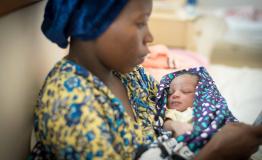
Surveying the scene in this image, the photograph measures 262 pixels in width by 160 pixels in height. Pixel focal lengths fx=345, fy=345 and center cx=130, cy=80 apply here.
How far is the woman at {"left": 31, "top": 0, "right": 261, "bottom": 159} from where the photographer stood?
2.52ft

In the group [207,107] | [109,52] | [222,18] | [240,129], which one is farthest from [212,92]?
[222,18]

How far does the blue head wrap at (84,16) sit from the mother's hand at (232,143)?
40cm

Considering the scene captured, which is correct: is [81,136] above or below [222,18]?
below

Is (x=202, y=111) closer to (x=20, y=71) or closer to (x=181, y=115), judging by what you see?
(x=181, y=115)

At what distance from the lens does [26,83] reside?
1.00 m

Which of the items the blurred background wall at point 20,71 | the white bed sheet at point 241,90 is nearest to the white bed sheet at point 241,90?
the white bed sheet at point 241,90

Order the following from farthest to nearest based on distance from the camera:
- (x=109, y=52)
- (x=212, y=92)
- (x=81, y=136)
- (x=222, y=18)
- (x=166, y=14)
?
(x=222, y=18), (x=166, y=14), (x=212, y=92), (x=109, y=52), (x=81, y=136)

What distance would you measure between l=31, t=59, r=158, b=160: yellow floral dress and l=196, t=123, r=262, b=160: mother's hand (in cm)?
19

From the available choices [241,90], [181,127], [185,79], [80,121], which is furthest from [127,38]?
[241,90]

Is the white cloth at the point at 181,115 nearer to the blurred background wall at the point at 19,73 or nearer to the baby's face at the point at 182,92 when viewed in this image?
the baby's face at the point at 182,92

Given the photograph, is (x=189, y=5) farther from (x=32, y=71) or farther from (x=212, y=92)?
(x=32, y=71)

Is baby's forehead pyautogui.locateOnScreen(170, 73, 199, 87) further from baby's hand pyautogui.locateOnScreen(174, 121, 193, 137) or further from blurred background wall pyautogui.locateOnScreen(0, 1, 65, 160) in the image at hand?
blurred background wall pyautogui.locateOnScreen(0, 1, 65, 160)

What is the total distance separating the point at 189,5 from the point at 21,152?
7.70 ft

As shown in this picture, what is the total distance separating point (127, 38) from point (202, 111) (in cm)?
37
